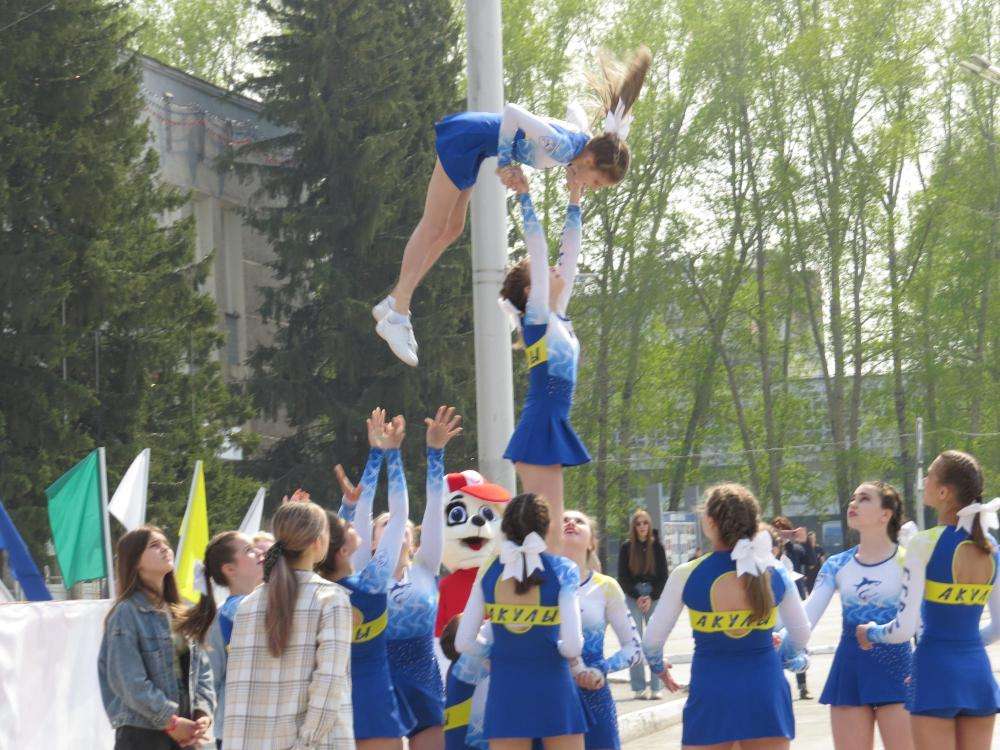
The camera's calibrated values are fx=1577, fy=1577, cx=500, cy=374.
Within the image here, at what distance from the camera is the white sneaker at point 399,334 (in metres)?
7.52

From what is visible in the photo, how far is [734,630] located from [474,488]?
8.11ft

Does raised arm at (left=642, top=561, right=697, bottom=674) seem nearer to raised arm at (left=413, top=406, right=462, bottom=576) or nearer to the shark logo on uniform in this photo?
raised arm at (left=413, top=406, right=462, bottom=576)

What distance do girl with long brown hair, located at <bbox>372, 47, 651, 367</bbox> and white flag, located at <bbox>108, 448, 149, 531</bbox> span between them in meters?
4.77

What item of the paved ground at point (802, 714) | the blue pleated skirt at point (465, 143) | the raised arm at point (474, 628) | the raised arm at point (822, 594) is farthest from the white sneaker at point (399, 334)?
the paved ground at point (802, 714)

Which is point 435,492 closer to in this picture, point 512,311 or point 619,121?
point 512,311

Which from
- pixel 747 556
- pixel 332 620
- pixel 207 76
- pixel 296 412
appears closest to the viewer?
pixel 332 620

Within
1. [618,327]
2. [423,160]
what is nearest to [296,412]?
[423,160]

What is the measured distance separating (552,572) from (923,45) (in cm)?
3665

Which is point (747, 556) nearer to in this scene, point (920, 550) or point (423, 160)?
point (920, 550)

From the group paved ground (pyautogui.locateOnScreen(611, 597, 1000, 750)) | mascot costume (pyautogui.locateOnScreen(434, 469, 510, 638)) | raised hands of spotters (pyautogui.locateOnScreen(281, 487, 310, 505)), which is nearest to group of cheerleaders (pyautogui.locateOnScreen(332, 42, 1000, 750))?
raised hands of spotters (pyautogui.locateOnScreen(281, 487, 310, 505))

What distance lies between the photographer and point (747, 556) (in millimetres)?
6574

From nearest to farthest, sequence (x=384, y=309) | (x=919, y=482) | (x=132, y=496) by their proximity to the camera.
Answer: (x=384, y=309)
(x=132, y=496)
(x=919, y=482)

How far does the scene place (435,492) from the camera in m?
7.49

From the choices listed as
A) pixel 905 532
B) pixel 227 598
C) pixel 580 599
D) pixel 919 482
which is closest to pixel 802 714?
pixel 905 532
